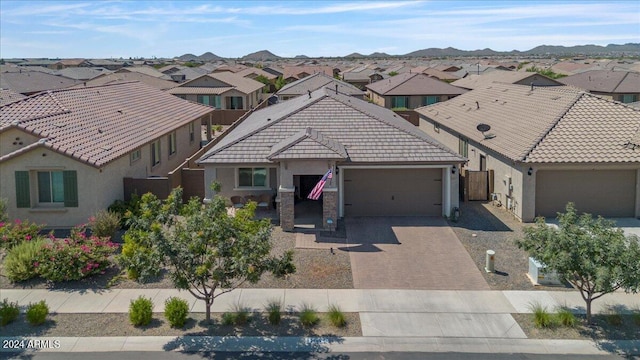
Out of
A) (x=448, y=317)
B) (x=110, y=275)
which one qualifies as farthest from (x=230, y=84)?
(x=448, y=317)

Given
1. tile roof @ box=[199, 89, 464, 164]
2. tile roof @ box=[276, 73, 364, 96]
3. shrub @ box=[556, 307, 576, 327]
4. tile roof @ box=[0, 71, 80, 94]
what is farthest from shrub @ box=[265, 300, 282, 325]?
tile roof @ box=[0, 71, 80, 94]

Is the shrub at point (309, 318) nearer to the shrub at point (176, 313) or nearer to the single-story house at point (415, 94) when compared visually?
the shrub at point (176, 313)

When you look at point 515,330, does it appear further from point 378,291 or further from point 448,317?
point 378,291

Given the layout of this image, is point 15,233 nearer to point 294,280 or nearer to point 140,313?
point 140,313

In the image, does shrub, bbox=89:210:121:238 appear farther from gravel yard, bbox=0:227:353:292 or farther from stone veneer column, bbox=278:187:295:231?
stone veneer column, bbox=278:187:295:231

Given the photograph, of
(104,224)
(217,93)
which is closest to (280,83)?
(217,93)
